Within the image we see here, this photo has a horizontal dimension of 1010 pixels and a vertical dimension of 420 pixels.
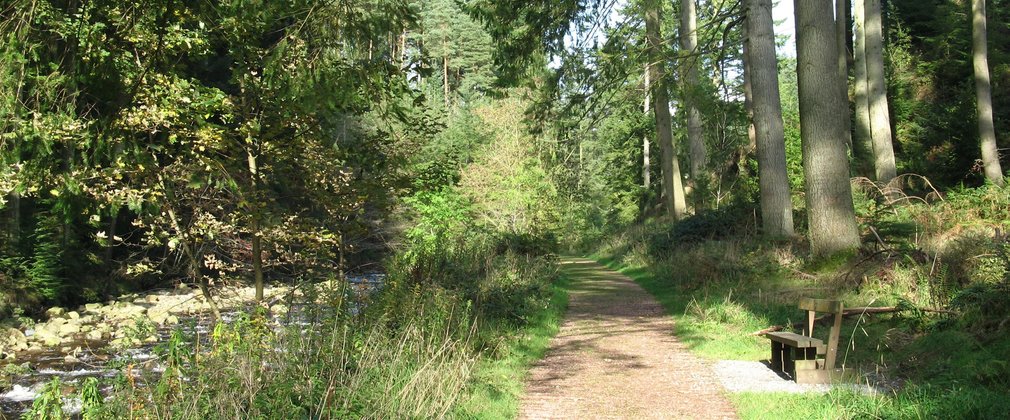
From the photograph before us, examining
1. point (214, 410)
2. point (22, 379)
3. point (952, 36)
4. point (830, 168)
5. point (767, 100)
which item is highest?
point (952, 36)

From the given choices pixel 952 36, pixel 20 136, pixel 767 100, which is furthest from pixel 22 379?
pixel 952 36

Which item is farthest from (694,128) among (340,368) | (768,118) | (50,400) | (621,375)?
(50,400)

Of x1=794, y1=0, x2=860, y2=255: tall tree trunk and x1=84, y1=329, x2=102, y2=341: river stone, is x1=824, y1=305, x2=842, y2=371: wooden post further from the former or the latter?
x1=84, y1=329, x2=102, y2=341: river stone

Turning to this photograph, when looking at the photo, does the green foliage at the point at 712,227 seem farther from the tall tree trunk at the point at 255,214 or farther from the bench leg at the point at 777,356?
the tall tree trunk at the point at 255,214

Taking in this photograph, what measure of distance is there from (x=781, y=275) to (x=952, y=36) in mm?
20815

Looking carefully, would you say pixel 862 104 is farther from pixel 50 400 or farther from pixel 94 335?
pixel 50 400

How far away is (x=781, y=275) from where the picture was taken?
13258 mm

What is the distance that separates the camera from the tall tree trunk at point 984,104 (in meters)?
19.4

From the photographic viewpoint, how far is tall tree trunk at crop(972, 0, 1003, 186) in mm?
19431

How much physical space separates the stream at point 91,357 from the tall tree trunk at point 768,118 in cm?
797

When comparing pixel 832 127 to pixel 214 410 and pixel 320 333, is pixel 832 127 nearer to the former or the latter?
pixel 320 333

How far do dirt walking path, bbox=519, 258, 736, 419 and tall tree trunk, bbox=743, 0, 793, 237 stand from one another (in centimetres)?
361

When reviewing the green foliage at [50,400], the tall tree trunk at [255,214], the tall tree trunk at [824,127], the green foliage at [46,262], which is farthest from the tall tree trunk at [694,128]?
the green foliage at [50,400]

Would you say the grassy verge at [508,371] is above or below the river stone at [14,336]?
above
